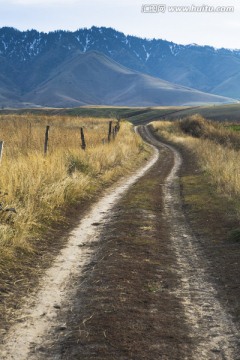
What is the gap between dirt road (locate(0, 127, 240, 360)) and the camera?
176 inches

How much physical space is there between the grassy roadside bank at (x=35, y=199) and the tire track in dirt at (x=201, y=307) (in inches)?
87.9

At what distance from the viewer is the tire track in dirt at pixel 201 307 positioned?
4531 mm

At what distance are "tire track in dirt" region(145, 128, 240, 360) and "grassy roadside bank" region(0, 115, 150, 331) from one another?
223cm

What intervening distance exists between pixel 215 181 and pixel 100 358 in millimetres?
12971

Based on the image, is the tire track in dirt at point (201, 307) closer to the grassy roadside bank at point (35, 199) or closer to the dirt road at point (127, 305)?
the dirt road at point (127, 305)

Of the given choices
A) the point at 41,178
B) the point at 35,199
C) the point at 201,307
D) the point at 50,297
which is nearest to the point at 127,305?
the point at 201,307

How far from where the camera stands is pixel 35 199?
1041 centimetres

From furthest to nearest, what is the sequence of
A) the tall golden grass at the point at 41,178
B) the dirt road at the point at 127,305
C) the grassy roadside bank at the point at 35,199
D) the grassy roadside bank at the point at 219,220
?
1. the tall golden grass at the point at 41,178
2. the grassy roadside bank at the point at 35,199
3. the grassy roadside bank at the point at 219,220
4. the dirt road at the point at 127,305

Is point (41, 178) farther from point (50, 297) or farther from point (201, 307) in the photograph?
point (201, 307)

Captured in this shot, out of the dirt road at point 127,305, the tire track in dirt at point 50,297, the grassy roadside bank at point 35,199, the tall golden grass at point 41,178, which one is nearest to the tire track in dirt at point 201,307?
the dirt road at point 127,305

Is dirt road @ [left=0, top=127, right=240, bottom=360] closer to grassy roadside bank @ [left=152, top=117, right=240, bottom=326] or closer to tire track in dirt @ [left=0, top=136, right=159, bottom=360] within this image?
tire track in dirt @ [left=0, top=136, right=159, bottom=360]

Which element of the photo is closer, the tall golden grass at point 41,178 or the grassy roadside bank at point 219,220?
the grassy roadside bank at point 219,220

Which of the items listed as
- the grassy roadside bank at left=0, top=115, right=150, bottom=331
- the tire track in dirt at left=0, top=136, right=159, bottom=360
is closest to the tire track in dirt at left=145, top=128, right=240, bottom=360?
the tire track in dirt at left=0, top=136, right=159, bottom=360

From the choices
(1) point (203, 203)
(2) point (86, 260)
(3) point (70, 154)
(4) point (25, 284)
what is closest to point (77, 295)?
(4) point (25, 284)
